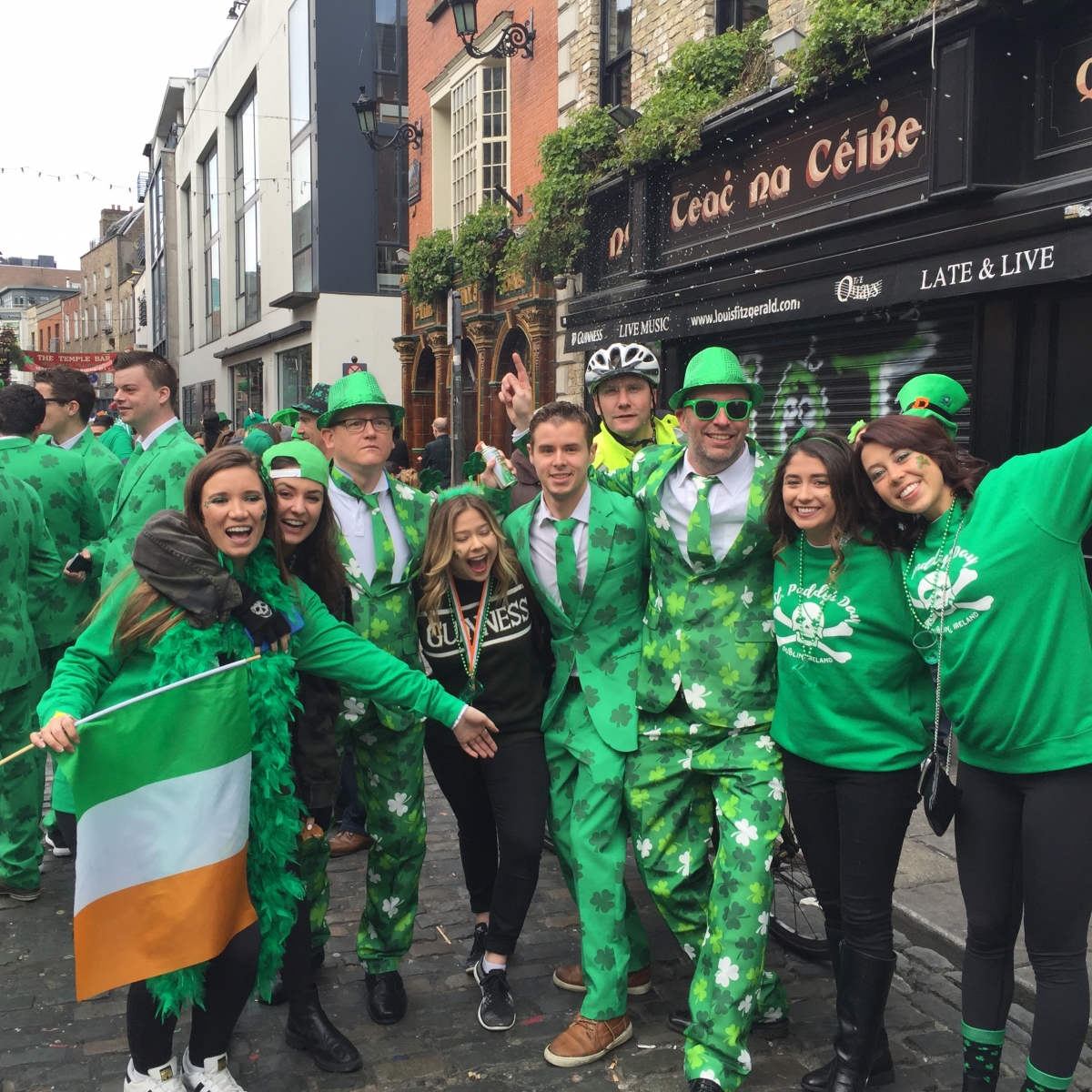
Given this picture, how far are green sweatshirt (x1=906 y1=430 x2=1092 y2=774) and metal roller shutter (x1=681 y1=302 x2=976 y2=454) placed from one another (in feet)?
15.9

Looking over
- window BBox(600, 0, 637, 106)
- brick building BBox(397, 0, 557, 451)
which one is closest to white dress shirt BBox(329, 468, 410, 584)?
window BBox(600, 0, 637, 106)

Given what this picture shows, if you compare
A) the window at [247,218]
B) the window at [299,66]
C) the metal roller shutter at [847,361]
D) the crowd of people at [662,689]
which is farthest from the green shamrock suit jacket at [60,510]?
the window at [247,218]

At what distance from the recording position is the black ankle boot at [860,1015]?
9.82 feet

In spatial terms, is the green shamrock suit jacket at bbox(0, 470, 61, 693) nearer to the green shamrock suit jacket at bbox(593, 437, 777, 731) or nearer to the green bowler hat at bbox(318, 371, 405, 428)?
the green bowler hat at bbox(318, 371, 405, 428)

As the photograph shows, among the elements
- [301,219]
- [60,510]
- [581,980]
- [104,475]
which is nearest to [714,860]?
[581,980]

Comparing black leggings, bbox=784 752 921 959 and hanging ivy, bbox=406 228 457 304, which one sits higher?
hanging ivy, bbox=406 228 457 304

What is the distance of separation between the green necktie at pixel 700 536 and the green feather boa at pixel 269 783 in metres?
1.25

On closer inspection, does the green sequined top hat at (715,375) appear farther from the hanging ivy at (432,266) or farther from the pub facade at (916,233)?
the hanging ivy at (432,266)

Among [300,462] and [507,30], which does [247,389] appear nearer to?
[507,30]

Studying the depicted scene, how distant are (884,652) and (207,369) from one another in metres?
38.4

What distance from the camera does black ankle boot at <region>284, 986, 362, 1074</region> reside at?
326 centimetres

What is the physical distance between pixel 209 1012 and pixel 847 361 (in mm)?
7015

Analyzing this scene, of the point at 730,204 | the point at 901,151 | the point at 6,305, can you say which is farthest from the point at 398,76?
the point at 6,305

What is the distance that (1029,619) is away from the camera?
106 inches
